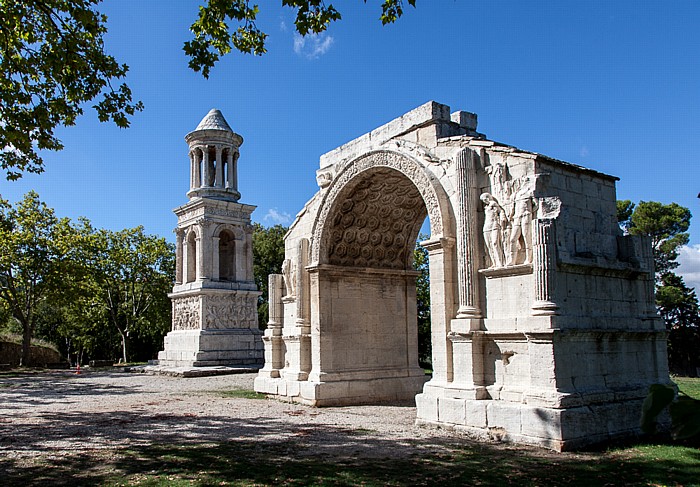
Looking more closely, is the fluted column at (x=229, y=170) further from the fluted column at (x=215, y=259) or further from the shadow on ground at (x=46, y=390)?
the shadow on ground at (x=46, y=390)

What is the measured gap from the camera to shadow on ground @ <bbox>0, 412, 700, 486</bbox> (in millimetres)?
6723

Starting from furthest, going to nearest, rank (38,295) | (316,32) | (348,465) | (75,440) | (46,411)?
(38,295) → (46,411) → (75,440) → (316,32) → (348,465)

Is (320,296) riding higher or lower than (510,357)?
higher

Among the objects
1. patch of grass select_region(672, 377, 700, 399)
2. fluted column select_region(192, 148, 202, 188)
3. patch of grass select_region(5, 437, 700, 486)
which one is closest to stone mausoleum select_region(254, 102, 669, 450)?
patch of grass select_region(5, 437, 700, 486)

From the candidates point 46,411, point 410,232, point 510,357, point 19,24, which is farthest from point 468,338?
point 46,411

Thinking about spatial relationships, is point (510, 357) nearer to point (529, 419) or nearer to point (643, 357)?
point (529, 419)

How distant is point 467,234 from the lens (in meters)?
10.1

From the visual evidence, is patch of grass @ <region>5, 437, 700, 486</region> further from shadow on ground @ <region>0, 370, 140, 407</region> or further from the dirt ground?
shadow on ground @ <region>0, 370, 140, 407</region>

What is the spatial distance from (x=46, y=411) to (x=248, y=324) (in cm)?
1284

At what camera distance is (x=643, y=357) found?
9.95m

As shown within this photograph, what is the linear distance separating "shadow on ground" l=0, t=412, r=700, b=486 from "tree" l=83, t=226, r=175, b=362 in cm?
2564

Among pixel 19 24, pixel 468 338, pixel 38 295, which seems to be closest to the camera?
pixel 19 24

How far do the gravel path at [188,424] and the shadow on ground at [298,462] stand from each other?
0.15ft

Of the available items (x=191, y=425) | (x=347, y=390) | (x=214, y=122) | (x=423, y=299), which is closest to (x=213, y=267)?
(x=214, y=122)
